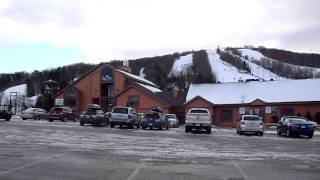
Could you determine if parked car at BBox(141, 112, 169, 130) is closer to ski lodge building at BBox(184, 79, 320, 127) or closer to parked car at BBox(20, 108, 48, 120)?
parked car at BBox(20, 108, 48, 120)

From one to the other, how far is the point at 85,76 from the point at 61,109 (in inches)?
1329

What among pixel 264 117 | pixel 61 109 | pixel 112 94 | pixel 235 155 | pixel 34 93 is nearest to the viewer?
pixel 235 155

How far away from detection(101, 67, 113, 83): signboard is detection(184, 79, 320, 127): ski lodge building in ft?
50.7

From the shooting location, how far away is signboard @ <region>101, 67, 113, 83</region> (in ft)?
299

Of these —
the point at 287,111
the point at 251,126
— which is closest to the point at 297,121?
the point at 251,126

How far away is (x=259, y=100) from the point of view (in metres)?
74.2

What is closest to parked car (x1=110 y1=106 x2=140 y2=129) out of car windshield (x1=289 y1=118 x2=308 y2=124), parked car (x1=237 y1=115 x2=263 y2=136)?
parked car (x1=237 y1=115 x2=263 y2=136)

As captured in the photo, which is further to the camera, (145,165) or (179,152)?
(179,152)

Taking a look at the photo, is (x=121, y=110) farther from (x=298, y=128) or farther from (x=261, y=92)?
(x=261, y=92)

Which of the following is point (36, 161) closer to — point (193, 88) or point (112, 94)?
point (193, 88)

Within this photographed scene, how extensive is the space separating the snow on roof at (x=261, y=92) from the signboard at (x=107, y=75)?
14.9 meters

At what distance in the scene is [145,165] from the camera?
50.4 feet

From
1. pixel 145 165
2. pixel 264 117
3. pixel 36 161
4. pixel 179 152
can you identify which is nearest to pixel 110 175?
pixel 145 165

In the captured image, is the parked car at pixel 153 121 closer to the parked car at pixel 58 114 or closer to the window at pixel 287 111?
the parked car at pixel 58 114
